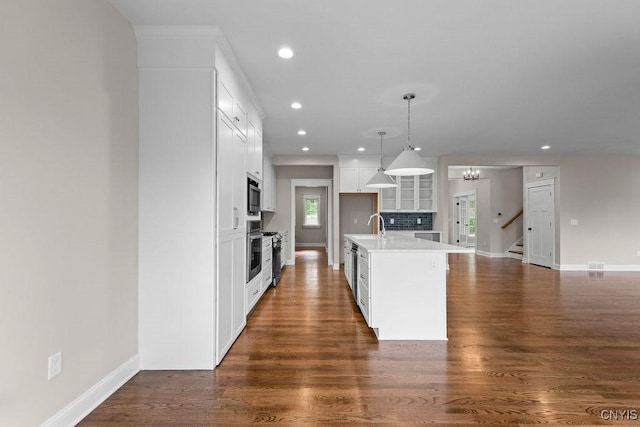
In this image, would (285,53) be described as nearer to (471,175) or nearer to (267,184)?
(267,184)

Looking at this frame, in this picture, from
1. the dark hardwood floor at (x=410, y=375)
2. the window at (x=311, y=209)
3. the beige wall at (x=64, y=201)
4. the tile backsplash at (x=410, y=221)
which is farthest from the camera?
the window at (x=311, y=209)

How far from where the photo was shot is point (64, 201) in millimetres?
1702

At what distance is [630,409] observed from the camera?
192cm

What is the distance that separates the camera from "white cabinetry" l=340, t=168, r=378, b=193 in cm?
725

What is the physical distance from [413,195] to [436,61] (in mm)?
4758

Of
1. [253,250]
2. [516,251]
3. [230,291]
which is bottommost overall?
[516,251]

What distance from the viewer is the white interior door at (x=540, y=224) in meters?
7.37

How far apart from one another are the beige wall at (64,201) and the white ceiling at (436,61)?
0.61 metres

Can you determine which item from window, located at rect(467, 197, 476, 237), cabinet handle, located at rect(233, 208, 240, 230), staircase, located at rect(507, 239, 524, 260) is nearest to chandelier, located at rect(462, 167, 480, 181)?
window, located at rect(467, 197, 476, 237)

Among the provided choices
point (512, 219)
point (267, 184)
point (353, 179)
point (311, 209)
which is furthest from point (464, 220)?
point (267, 184)

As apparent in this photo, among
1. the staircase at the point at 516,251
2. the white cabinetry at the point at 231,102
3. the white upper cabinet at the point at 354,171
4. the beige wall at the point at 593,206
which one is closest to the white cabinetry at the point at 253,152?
the white cabinetry at the point at 231,102

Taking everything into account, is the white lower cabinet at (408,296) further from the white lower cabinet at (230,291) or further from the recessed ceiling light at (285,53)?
the recessed ceiling light at (285,53)

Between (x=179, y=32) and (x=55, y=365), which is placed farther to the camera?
(x=179, y=32)

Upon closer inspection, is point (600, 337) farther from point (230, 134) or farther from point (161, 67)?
point (161, 67)
